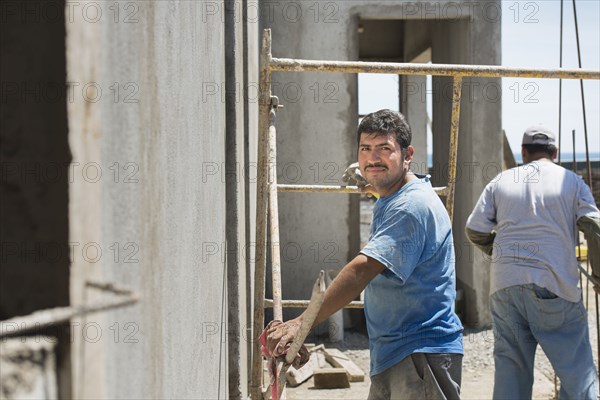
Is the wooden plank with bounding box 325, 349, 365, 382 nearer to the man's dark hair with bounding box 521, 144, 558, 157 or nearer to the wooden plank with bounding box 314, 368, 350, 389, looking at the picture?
the wooden plank with bounding box 314, 368, 350, 389

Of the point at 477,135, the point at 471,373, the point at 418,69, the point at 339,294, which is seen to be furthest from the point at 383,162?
the point at 477,135

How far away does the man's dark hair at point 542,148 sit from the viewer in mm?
4422

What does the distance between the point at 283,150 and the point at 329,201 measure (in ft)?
2.34

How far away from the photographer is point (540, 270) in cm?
427

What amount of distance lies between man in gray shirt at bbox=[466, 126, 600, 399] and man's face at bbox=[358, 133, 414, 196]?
1647mm

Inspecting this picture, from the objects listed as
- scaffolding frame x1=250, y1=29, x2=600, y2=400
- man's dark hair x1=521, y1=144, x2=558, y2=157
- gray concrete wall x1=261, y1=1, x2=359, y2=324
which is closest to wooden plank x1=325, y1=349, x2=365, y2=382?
gray concrete wall x1=261, y1=1, x2=359, y2=324

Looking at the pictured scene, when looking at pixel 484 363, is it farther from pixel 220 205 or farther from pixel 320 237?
pixel 220 205

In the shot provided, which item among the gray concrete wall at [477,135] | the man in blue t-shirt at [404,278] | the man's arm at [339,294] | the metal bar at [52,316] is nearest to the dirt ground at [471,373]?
the gray concrete wall at [477,135]

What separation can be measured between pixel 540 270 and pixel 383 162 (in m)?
1.76

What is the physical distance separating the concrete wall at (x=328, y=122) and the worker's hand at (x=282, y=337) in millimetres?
4997

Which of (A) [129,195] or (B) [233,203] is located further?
(B) [233,203]

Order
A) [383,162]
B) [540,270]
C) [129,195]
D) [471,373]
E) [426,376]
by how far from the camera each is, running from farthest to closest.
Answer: [471,373] < [540,270] < [383,162] < [426,376] < [129,195]

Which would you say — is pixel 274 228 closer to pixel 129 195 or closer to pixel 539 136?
pixel 539 136

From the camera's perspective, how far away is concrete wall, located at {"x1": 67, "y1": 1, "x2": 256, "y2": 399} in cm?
95
